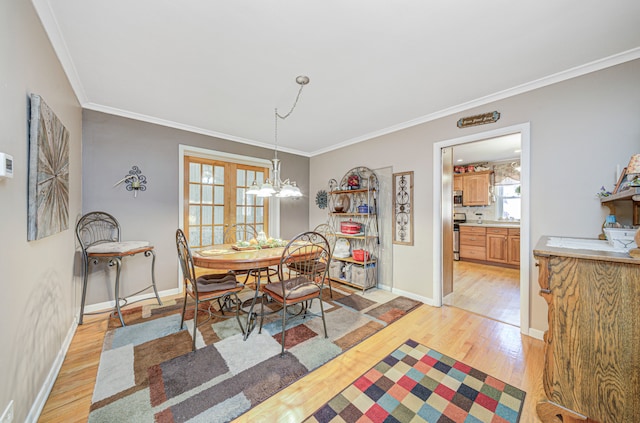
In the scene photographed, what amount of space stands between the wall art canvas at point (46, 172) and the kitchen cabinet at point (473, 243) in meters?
6.59

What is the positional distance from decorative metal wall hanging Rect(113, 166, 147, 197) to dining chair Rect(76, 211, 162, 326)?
1.36 ft

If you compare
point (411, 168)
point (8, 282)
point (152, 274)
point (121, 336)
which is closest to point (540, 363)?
point (411, 168)

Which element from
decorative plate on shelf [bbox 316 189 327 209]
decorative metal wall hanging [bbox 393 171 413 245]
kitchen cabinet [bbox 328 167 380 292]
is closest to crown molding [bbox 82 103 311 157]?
decorative plate on shelf [bbox 316 189 327 209]

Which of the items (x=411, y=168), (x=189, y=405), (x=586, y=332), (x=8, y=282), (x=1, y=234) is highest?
(x=411, y=168)

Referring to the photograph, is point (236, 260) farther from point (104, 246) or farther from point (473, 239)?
point (473, 239)

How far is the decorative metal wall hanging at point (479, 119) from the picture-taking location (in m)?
2.47

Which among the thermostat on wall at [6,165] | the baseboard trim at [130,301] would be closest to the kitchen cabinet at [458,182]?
the baseboard trim at [130,301]

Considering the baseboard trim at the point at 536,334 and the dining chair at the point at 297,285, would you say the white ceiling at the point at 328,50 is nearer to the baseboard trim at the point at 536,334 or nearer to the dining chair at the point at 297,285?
the dining chair at the point at 297,285

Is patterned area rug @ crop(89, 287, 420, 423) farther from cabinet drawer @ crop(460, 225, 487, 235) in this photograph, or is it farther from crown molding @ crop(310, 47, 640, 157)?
cabinet drawer @ crop(460, 225, 487, 235)

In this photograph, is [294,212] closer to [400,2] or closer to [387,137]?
[387,137]

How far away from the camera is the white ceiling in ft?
4.68

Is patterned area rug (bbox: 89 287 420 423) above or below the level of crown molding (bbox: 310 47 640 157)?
below

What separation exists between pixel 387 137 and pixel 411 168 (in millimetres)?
643

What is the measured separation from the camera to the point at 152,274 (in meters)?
2.93
